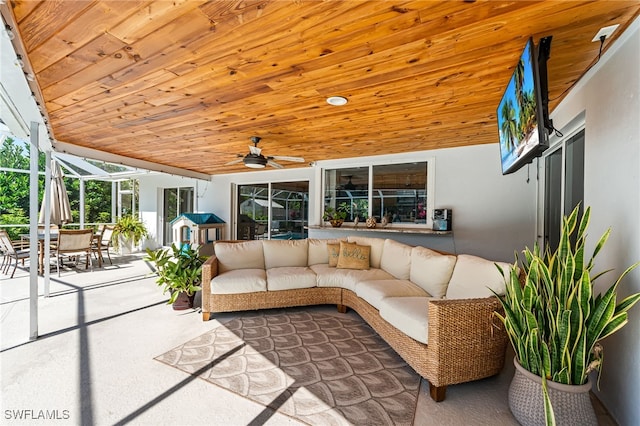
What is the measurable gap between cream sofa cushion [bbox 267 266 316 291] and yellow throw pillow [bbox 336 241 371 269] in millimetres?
519

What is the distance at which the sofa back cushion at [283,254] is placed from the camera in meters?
4.09

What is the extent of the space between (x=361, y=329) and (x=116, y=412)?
2219 mm

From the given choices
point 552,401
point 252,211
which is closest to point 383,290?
point 552,401

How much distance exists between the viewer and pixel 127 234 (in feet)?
25.4

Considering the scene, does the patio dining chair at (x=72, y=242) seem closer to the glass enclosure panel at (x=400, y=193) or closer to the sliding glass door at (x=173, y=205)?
the sliding glass door at (x=173, y=205)

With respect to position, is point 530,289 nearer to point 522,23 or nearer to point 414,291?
point 414,291

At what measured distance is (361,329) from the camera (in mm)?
3117

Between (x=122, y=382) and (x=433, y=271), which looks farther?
(x=433, y=271)

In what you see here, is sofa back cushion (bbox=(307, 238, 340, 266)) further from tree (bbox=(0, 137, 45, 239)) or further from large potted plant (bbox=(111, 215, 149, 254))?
tree (bbox=(0, 137, 45, 239))

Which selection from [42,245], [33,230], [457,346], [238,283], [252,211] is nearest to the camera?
[457,346]

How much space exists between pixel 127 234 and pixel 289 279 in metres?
6.52

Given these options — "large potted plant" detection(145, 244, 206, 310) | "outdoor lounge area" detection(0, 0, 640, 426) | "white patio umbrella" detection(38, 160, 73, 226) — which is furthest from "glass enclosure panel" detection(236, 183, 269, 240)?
"white patio umbrella" detection(38, 160, 73, 226)

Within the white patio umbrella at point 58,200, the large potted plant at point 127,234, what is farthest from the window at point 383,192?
the large potted plant at point 127,234

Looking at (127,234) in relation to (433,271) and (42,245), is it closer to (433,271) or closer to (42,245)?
(42,245)
